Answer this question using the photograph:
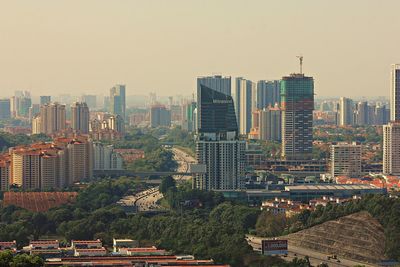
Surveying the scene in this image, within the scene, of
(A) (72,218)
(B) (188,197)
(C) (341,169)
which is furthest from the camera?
(C) (341,169)

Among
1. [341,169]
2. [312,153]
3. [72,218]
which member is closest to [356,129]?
[312,153]

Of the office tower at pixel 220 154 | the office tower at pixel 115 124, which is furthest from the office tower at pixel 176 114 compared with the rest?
the office tower at pixel 220 154

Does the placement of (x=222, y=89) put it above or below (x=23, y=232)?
above

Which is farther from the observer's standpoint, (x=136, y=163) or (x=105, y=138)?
(x=105, y=138)

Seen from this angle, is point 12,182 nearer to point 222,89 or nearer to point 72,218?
point 72,218

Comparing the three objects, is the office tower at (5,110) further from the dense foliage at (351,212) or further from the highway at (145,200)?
the dense foliage at (351,212)

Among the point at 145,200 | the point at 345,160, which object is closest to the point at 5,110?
the point at 345,160
